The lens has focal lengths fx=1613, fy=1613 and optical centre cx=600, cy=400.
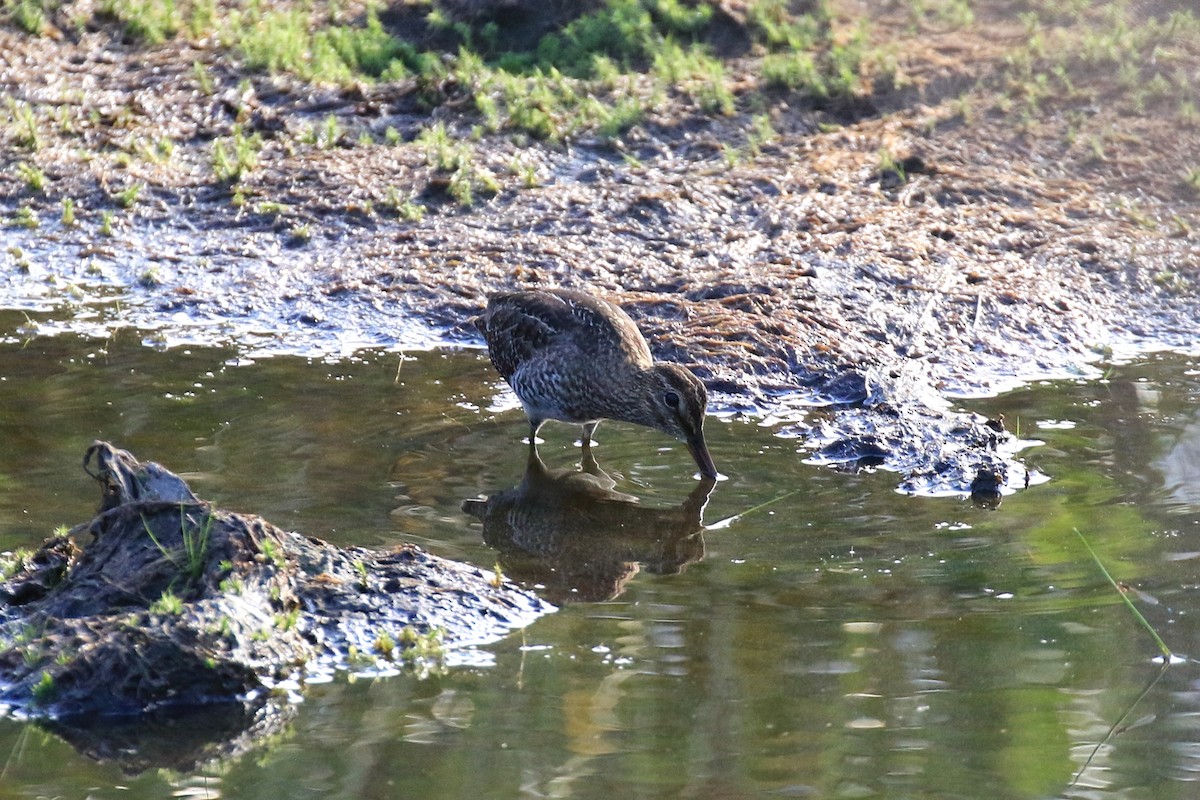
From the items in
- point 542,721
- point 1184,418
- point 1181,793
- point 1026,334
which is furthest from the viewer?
point 1026,334

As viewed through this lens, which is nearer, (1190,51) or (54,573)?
(54,573)

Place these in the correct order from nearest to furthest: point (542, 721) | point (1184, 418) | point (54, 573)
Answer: point (542, 721)
point (54, 573)
point (1184, 418)

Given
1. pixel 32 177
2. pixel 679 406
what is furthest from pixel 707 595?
pixel 32 177

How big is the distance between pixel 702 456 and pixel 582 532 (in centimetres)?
92

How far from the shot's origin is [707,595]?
5938 mm

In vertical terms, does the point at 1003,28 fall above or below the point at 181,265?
→ above

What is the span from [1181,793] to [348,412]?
4750 mm

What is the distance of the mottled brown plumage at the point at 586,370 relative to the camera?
25.0 feet

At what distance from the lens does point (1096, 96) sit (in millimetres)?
12422

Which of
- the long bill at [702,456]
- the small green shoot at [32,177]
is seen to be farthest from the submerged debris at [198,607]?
the small green shoot at [32,177]

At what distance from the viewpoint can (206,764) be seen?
4.75 metres

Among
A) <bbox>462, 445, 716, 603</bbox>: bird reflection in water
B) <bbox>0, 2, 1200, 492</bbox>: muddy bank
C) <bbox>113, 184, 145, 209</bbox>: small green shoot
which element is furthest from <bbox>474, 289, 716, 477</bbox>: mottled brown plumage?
<bbox>113, 184, 145, 209</bbox>: small green shoot

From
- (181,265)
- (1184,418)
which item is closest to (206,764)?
(1184,418)

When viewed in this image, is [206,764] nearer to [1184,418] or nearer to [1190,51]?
[1184,418]
